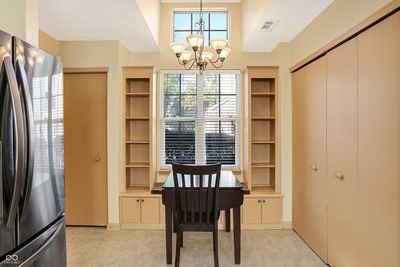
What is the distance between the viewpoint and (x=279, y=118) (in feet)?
12.4

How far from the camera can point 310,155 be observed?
3.11m

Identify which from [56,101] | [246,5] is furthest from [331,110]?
[56,101]

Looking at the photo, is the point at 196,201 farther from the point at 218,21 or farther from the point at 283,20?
the point at 218,21

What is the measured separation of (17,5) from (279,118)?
127 inches

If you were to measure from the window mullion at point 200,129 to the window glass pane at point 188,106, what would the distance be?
2.7 inches

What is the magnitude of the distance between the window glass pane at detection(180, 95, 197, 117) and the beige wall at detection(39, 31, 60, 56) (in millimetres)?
1930

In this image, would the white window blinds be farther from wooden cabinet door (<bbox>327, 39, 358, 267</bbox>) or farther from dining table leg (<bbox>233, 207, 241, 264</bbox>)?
wooden cabinet door (<bbox>327, 39, 358, 267</bbox>)

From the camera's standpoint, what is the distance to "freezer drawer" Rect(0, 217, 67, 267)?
1188 millimetres

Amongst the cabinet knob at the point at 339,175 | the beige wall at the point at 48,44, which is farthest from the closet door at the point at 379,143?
the beige wall at the point at 48,44

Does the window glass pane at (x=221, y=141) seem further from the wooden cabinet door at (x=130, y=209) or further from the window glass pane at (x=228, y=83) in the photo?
the wooden cabinet door at (x=130, y=209)

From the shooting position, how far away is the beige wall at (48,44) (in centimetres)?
329

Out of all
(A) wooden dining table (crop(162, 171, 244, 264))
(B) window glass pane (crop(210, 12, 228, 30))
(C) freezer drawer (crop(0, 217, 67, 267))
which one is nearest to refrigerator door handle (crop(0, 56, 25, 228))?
(C) freezer drawer (crop(0, 217, 67, 267))

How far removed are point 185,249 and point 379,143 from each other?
2311mm

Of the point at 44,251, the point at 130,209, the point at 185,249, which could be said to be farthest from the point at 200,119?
the point at 44,251
